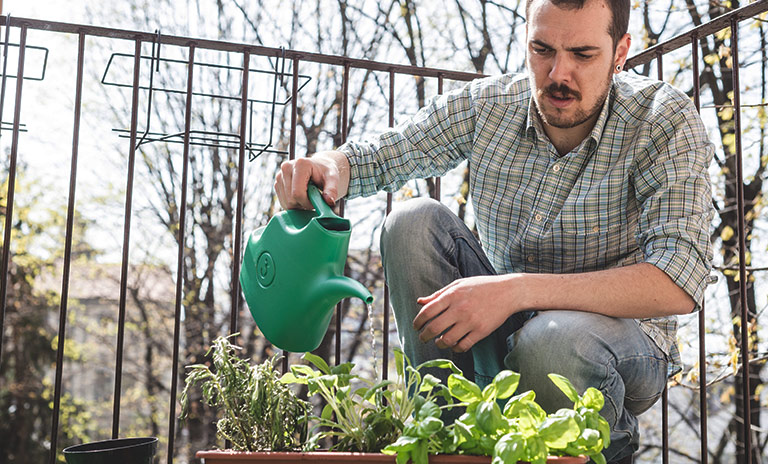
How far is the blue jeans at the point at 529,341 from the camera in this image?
3.38 ft

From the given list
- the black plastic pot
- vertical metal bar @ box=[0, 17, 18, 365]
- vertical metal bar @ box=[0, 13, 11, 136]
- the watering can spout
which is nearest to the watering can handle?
the watering can spout

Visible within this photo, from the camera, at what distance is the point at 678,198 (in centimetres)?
116

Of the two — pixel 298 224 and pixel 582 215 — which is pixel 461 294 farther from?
pixel 582 215

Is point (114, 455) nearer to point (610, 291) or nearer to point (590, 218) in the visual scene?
point (610, 291)

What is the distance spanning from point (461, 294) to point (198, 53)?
360 cm

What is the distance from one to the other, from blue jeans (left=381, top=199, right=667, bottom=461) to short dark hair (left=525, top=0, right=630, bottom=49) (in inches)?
16.2

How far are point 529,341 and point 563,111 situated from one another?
1.52ft

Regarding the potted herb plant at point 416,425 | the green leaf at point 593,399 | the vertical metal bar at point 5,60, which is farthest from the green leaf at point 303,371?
the vertical metal bar at point 5,60

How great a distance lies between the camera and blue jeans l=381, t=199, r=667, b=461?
3.38 feet

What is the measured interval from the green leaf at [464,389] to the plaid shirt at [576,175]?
18.9 inches

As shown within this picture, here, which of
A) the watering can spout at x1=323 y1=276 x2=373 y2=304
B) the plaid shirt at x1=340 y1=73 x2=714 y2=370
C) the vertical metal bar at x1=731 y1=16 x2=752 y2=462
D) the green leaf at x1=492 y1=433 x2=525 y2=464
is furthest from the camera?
the vertical metal bar at x1=731 y1=16 x2=752 y2=462

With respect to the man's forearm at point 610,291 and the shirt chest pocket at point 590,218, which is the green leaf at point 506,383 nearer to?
the man's forearm at point 610,291

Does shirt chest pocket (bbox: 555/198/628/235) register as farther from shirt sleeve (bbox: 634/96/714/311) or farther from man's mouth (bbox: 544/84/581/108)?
man's mouth (bbox: 544/84/581/108)

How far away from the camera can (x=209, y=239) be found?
4.44 meters
